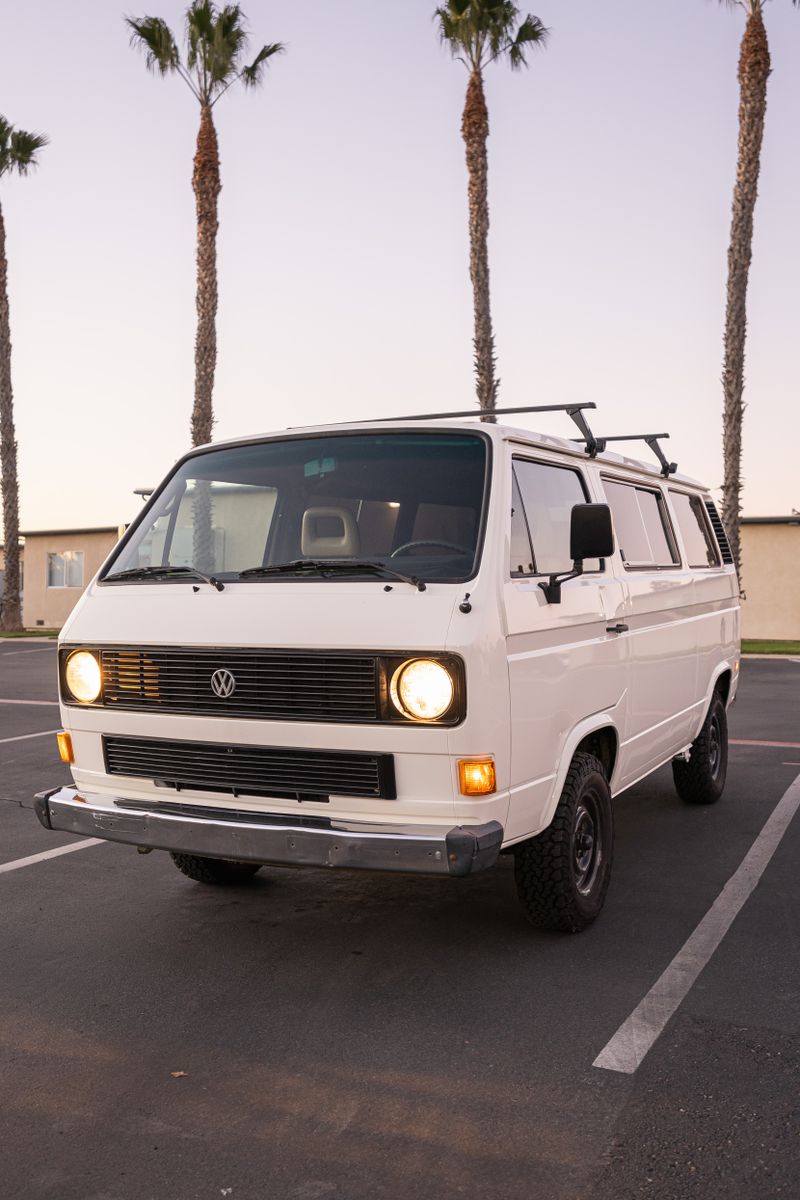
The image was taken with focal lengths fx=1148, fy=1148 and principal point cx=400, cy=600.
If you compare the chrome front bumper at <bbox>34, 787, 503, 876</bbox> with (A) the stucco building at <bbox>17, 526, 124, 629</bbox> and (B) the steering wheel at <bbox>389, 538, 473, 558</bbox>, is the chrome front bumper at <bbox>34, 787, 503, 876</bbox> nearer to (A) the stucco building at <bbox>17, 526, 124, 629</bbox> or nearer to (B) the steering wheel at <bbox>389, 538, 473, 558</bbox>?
(B) the steering wheel at <bbox>389, 538, 473, 558</bbox>

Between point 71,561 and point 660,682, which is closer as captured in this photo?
point 660,682

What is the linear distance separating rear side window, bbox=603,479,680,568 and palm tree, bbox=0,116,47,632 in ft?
87.2

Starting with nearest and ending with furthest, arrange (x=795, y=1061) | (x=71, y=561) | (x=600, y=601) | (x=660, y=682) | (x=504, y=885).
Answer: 1. (x=795, y=1061)
2. (x=600, y=601)
3. (x=504, y=885)
4. (x=660, y=682)
5. (x=71, y=561)

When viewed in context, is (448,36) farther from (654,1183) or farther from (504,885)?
(654,1183)

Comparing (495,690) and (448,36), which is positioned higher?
(448,36)

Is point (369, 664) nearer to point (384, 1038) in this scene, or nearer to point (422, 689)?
point (422, 689)

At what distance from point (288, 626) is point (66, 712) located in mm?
1266

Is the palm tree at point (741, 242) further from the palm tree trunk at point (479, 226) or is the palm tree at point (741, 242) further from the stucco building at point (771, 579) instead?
the stucco building at point (771, 579)

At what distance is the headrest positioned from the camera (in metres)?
5.02

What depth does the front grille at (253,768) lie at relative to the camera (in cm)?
434

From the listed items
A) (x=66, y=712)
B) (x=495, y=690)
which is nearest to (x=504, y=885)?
(x=495, y=690)

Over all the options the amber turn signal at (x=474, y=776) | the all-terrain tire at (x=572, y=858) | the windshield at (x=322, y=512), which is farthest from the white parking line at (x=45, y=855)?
the amber turn signal at (x=474, y=776)

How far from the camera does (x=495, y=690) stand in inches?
170

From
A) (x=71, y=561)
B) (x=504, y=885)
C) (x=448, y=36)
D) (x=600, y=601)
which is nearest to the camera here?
(x=600, y=601)
